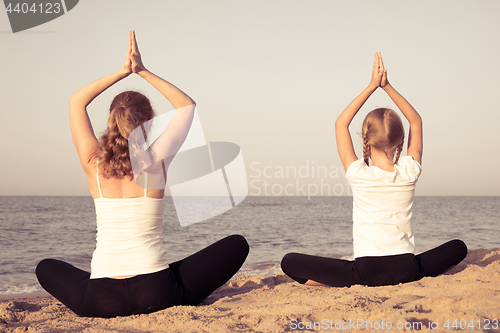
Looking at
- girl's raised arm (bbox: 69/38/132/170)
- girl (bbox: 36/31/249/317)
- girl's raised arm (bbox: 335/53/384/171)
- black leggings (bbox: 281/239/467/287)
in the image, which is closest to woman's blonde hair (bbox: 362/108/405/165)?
girl's raised arm (bbox: 335/53/384/171)

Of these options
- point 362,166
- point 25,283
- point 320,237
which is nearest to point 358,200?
point 362,166

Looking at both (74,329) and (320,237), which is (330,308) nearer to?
(74,329)

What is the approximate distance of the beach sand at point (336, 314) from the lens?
1988mm

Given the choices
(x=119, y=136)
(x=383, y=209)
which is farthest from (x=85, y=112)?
(x=383, y=209)

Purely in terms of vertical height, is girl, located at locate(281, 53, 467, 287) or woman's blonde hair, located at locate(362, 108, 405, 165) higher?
woman's blonde hair, located at locate(362, 108, 405, 165)

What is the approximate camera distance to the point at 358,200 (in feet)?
9.67

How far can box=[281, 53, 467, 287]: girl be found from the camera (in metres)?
2.85

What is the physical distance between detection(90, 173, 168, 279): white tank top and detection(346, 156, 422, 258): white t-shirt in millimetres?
1517

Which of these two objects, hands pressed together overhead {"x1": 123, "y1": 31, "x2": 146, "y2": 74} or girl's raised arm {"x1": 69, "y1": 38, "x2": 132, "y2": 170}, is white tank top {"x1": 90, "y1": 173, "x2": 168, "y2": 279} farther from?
hands pressed together overhead {"x1": 123, "y1": 31, "x2": 146, "y2": 74}

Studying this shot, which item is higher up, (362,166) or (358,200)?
(362,166)

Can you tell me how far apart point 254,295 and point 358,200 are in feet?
4.14

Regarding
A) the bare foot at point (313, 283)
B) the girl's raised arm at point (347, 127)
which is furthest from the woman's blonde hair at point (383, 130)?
the bare foot at point (313, 283)

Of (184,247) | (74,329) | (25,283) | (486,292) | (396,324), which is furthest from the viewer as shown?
(184,247)

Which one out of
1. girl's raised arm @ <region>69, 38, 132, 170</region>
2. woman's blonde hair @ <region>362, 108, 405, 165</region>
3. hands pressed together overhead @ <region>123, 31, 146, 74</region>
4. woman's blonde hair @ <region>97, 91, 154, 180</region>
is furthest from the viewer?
woman's blonde hair @ <region>362, 108, 405, 165</region>
